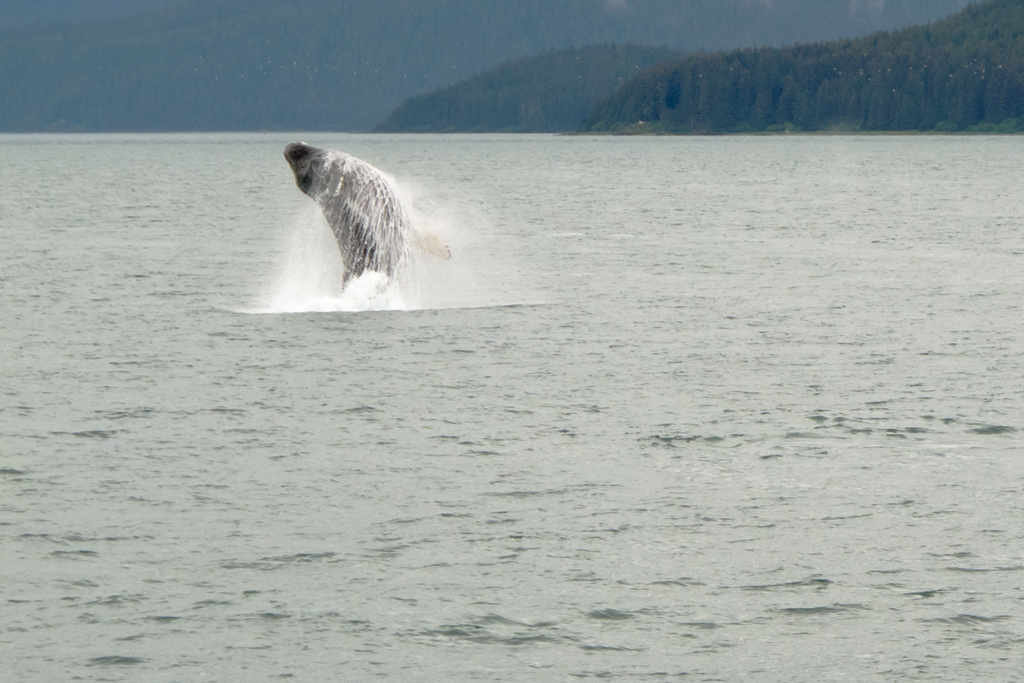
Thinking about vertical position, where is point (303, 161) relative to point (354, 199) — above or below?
above

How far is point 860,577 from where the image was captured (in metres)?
11.3

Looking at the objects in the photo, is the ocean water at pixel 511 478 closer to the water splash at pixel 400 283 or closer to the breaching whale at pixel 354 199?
the water splash at pixel 400 283

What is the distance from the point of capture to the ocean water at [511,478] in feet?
33.0

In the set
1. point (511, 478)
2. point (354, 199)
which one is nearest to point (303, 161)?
point (354, 199)

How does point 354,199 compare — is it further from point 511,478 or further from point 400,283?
point 511,478

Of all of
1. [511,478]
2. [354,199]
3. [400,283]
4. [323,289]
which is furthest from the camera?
[323,289]

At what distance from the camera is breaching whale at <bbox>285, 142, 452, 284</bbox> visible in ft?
73.8

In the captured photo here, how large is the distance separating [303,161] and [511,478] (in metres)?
9.90

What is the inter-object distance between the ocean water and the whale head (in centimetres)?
171

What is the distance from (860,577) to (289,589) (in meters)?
4.43

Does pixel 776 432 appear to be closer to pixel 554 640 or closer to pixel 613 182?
pixel 554 640

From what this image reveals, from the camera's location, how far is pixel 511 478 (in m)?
14.2

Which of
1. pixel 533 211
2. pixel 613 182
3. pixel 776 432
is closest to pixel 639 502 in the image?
pixel 776 432

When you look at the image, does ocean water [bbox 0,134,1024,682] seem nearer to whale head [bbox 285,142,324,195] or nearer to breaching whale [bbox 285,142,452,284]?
breaching whale [bbox 285,142,452,284]
